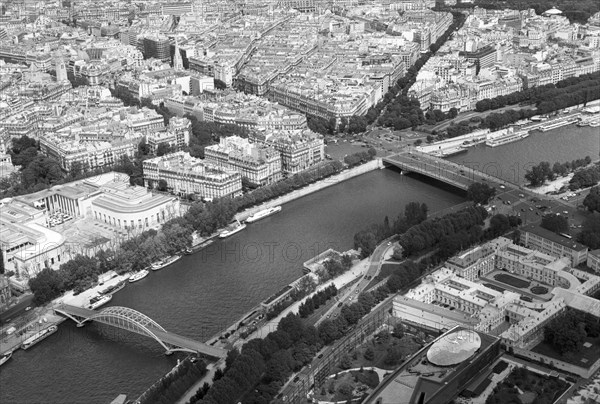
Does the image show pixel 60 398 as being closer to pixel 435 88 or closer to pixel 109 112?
pixel 109 112

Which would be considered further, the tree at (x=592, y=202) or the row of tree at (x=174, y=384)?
the tree at (x=592, y=202)

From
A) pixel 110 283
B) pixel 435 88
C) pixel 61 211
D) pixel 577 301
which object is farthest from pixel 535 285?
pixel 435 88

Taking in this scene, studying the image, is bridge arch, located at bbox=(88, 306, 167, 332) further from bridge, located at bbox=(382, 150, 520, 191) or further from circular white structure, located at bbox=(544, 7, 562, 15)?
circular white structure, located at bbox=(544, 7, 562, 15)

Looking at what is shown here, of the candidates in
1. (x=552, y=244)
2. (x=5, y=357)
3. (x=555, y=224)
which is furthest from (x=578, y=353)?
(x=5, y=357)

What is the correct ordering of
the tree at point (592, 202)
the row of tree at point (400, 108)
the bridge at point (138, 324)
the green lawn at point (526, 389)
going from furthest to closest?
the row of tree at point (400, 108) → the tree at point (592, 202) → the bridge at point (138, 324) → the green lawn at point (526, 389)

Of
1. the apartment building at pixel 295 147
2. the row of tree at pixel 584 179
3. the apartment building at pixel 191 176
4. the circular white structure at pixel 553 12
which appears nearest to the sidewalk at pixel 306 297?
the apartment building at pixel 191 176

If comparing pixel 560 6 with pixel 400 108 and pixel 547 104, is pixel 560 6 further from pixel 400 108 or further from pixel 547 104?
pixel 400 108

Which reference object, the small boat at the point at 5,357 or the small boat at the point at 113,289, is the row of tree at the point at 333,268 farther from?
the small boat at the point at 5,357
